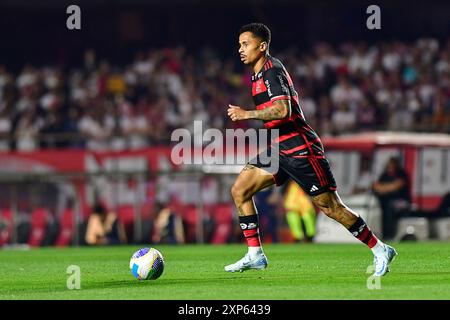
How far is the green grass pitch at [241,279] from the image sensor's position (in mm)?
11461

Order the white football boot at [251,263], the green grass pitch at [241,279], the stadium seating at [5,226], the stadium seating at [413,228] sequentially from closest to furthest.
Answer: the green grass pitch at [241,279]
the white football boot at [251,263]
the stadium seating at [413,228]
the stadium seating at [5,226]

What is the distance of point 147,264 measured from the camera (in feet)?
43.5

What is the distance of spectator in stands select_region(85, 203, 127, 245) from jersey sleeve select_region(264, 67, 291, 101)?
558 inches

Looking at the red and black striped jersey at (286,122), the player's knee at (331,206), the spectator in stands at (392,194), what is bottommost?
the spectator in stands at (392,194)

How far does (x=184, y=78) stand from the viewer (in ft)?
114

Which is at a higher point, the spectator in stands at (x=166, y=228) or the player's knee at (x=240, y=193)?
the player's knee at (x=240, y=193)

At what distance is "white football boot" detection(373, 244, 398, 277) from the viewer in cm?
1307

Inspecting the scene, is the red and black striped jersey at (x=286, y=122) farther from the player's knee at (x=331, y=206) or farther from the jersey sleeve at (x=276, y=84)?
the player's knee at (x=331, y=206)

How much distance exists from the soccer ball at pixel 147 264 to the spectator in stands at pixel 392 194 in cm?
1308

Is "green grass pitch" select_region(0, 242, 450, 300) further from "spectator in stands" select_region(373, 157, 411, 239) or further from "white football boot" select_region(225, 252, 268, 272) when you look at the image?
"spectator in stands" select_region(373, 157, 411, 239)

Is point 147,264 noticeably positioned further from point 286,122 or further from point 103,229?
point 103,229

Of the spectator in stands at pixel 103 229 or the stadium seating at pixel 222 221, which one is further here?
the stadium seating at pixel 222 221

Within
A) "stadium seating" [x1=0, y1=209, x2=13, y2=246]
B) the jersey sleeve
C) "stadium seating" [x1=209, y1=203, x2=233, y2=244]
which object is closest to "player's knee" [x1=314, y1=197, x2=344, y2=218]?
the jersey sleeve

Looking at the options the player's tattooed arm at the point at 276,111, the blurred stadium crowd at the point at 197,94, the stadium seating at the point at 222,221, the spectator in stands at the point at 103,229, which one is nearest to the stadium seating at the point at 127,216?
the spectator in stands at the point at 103,229
